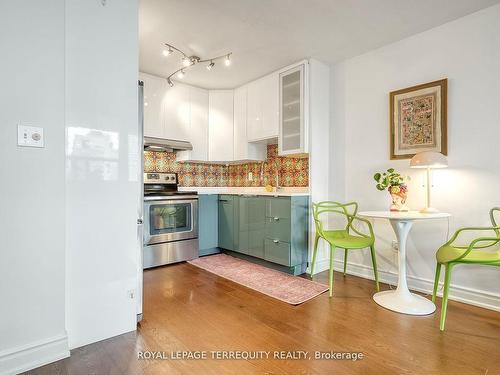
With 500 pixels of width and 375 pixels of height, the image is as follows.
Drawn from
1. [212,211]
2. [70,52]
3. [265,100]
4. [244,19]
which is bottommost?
[212,211]

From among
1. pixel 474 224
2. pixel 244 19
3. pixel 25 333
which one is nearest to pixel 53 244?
Result: pixel 25 333

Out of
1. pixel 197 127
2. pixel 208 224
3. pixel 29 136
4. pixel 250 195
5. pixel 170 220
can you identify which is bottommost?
pixel 208 224

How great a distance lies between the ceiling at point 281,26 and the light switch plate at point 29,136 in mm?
1327

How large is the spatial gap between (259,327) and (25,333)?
1.34 metres

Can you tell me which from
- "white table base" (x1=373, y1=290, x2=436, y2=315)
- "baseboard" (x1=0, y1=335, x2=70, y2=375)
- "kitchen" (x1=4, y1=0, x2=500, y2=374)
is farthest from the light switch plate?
"white table base" (x1=373, y1=290, x2=436, y2=315)

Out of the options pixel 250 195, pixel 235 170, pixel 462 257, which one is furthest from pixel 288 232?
pixel 235 170

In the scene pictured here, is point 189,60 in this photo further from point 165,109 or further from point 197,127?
point 197,127

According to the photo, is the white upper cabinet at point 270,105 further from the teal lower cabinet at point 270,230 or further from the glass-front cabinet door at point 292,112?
the teal lower cabinet at point 270,230

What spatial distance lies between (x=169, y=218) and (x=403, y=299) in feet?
8.51

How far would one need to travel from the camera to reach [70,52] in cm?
165

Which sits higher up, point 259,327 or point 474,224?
point 474,224

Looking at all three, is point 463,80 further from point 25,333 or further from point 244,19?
point 25,333

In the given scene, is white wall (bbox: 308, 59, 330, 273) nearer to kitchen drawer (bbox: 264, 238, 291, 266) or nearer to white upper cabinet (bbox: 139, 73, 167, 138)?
kitchen drawer (bbox: 264, 238, 291, 266)

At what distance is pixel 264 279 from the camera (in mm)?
2924
